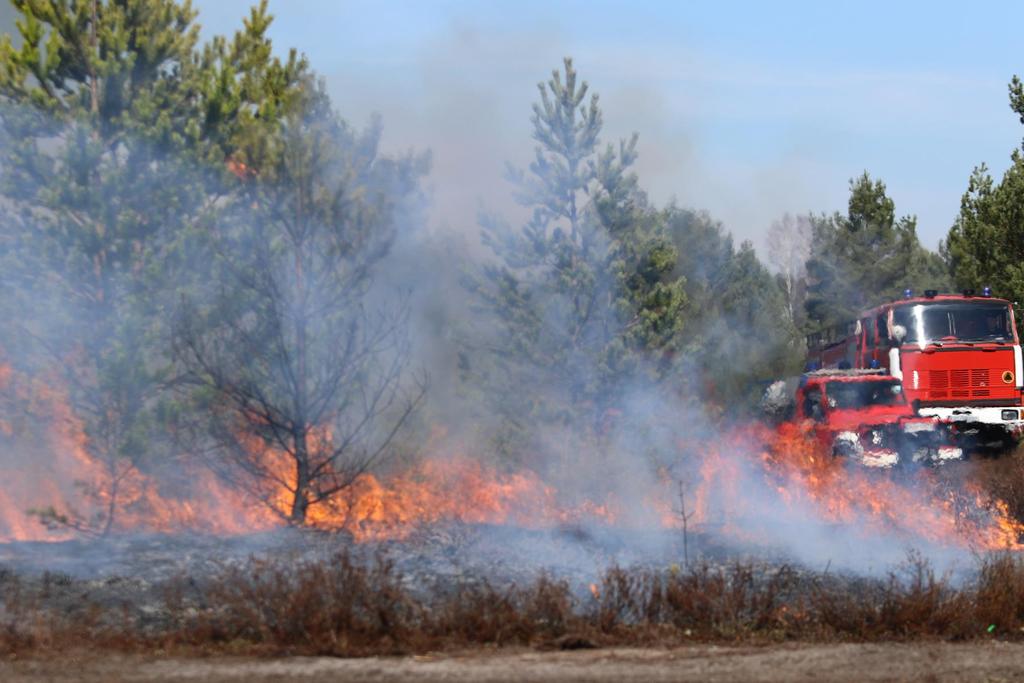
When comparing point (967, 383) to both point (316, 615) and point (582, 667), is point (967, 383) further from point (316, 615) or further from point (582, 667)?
point (316, 615)

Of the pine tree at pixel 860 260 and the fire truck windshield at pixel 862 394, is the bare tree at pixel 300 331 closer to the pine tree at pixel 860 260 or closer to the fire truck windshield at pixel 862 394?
the fire truck windshield at pixel 862 394

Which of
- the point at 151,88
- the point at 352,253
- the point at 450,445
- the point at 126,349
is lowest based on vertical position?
the point at 450,445

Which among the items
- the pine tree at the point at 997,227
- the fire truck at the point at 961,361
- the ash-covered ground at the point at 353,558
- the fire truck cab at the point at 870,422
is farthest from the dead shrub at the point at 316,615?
the pine tree at the point at 997,227

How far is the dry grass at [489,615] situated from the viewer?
9.67 meters

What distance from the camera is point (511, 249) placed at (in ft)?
71.2

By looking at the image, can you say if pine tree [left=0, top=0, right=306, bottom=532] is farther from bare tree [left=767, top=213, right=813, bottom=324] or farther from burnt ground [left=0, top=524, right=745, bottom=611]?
bare tree [left=767, top=213, right=813, bottom=324]

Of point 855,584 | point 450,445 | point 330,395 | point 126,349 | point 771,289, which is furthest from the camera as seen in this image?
point 771,289

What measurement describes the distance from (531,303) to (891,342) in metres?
7.00

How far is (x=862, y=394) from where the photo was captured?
20.4 metres

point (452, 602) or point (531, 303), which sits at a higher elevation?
point (531, 303)

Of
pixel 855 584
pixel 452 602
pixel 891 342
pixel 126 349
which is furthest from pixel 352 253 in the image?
pixel 891 342

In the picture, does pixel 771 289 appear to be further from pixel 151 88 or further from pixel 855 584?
pixel 855 584

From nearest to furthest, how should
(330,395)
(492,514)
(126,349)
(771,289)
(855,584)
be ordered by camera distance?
1. (855,584)
2. (330,395)
3. (126,349)
4. (492,514)
5. (771,289)

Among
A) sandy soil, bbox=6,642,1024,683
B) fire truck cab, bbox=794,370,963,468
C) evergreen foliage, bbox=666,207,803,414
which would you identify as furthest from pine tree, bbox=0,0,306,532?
fire truck cab, bbox=794,370,963,468
